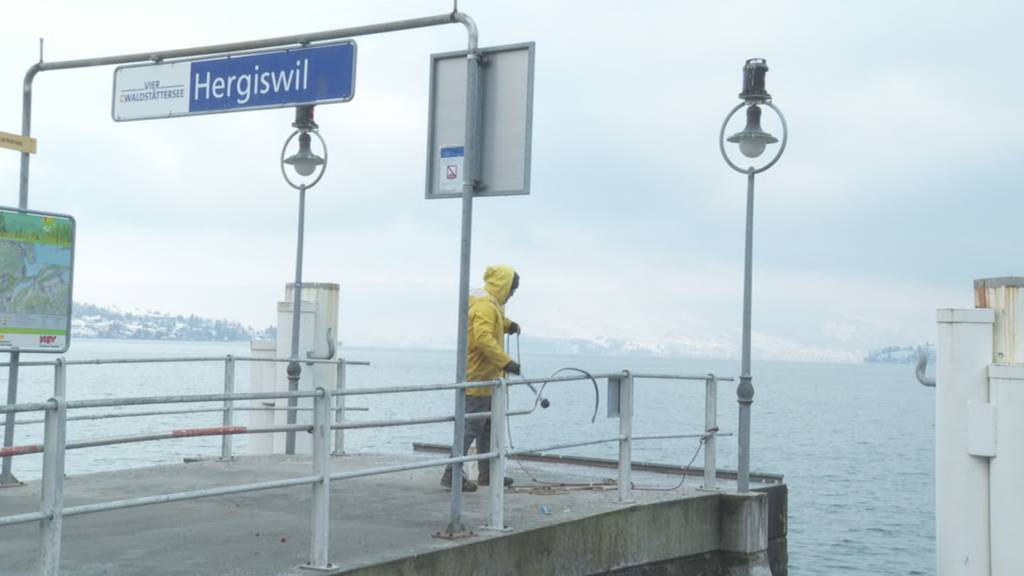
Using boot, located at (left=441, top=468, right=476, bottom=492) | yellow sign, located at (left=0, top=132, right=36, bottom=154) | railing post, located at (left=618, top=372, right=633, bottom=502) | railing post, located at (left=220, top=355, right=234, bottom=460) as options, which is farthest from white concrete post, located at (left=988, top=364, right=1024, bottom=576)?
yellow sign, located at (left=0, top=132, right=36, bottom=154)

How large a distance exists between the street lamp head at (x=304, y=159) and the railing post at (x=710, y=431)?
607cm

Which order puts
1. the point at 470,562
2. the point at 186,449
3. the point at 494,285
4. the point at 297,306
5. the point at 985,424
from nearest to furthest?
the point at 470,562 → the point at 985,424 → the point at 494,285 → the point at 297,306 → the point at 186,449

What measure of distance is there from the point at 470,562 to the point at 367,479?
3651 millimetres

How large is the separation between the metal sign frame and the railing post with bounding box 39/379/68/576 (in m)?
2.98

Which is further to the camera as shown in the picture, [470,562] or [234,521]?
[234,521]

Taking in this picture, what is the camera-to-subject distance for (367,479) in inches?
432

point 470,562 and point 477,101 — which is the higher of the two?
point 477,101

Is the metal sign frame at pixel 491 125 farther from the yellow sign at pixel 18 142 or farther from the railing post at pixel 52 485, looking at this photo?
the yellow sign at pixel 18 142

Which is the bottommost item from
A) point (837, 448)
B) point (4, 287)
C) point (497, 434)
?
point (837, 448)

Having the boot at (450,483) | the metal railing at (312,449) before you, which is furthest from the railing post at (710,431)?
the boot at (450,483)

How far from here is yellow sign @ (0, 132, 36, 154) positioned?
1001cm

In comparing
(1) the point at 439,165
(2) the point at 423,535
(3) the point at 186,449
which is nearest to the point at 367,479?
(2) the point at 423,535

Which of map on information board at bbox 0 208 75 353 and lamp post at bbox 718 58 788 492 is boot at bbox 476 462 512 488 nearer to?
lamp post at bbox 718 58 788 492

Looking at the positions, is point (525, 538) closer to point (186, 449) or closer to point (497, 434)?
point (497, 434)
